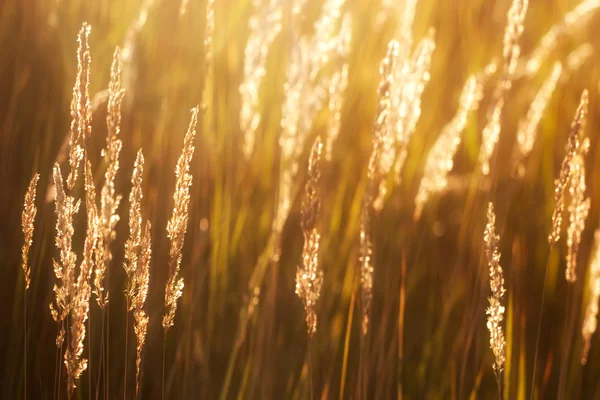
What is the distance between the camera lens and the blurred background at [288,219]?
1460mm

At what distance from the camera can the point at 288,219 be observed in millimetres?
1869

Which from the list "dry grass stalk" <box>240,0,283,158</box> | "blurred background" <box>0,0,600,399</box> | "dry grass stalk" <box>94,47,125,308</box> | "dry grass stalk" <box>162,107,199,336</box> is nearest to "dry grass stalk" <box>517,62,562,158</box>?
"blurred background" <box>0,0,600,399</box>

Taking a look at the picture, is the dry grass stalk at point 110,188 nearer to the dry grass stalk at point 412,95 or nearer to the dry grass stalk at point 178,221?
the dry grass stalk at point 178,221

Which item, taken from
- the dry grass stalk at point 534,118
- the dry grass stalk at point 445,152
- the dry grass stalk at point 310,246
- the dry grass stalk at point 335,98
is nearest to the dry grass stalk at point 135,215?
the dry grass stalk at point 310,246

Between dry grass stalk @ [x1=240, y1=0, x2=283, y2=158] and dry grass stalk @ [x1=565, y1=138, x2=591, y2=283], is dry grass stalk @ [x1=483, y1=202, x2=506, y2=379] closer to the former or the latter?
dry grass stalk @ [x1=565, y1=138, x2=591, y2=283]

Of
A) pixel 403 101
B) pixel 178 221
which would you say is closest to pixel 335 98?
pixel 403 101

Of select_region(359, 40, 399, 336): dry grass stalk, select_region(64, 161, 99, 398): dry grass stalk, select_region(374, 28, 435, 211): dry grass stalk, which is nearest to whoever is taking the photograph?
select_region(64, 161, 99, 398): dry grass stalk

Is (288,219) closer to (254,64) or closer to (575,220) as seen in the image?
(254,64)

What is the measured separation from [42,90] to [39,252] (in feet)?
1.97

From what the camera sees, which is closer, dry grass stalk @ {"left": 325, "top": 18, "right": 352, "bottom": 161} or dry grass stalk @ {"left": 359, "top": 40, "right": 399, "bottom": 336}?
dry grass stalk @ {"left": 359, "top": 40, "right": 399, "bottom": 336}

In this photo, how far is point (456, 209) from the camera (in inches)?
77.2

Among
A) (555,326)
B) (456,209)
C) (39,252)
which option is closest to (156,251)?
(39,252)

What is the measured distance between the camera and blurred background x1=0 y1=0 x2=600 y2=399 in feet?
4.79

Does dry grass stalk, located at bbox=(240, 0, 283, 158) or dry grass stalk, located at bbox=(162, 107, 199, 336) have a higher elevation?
dry grass stalk, located at bbox=(240, 0, 283, 158)
